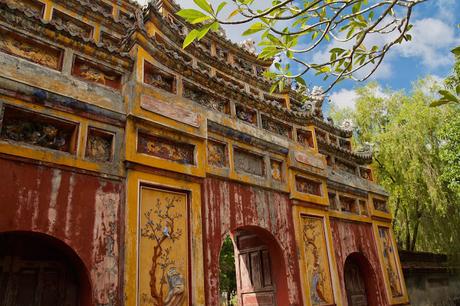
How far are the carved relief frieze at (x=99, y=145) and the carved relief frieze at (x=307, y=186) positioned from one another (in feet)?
13.1

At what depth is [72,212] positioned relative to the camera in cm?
407

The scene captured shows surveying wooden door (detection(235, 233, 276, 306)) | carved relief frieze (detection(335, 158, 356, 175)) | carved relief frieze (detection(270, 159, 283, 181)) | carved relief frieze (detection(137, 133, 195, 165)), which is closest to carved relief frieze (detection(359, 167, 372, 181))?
carved relief frieze (detection(335, 158, 356, 175))

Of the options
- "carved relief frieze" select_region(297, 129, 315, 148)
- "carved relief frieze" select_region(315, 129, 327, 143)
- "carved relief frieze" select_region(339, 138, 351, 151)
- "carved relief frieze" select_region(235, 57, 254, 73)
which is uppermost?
"carved relief frieze" select_region(235, 57, 254, 73)

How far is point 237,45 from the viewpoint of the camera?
10.5m

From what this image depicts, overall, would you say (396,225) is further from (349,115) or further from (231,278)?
(231,278)

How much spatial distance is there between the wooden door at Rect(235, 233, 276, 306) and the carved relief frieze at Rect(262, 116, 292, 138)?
225 centimetres

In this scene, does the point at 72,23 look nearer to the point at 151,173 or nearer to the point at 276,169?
the point at 151,173

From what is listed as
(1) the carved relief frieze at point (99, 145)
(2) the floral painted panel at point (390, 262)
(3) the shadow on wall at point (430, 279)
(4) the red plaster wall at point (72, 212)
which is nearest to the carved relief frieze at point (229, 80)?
(1) the carved relief frieze at point (99, 145)

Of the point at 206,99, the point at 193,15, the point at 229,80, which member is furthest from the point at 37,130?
the point at 229,80

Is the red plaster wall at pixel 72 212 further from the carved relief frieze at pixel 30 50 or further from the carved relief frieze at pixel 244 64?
the carved relief frieze at pixel 244 64

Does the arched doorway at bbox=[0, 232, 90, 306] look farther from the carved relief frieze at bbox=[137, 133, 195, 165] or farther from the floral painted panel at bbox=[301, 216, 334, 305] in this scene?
the floral painted panel at bbox=[301, 216, 334, 305]

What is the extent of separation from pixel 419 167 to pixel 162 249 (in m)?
9.87

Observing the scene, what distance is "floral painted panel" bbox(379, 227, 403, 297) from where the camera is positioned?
9.04 m

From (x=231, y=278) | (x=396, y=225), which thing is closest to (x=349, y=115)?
(x=396, y=225)
